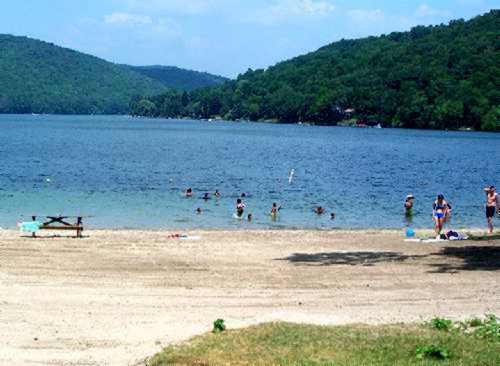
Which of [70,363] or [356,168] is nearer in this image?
[70,363]

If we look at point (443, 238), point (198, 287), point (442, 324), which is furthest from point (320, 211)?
point (442, 324)

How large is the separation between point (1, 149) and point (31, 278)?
95683mm

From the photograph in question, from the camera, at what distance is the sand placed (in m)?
15.9

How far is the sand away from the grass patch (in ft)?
4.10

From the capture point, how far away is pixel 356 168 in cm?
8994

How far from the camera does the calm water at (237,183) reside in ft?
148

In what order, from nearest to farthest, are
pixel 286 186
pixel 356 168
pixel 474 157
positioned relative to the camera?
pixel 286 186
pixel 356 168
pixel 474 157

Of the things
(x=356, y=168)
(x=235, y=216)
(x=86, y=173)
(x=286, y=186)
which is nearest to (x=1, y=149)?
(x=86, y=173)

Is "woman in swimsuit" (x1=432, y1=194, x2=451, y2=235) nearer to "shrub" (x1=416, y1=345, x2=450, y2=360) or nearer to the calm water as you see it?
the calm water

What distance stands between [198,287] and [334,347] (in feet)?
27.0

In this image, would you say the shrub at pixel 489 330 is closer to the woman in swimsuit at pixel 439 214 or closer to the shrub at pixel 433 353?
the shrub at pixel 433 353

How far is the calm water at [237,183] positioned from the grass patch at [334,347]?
25.8 metres

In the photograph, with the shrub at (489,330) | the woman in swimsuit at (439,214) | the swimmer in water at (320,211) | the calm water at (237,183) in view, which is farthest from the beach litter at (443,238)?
the shrub at (489,330)

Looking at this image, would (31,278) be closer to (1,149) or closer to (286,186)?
(286,186)
